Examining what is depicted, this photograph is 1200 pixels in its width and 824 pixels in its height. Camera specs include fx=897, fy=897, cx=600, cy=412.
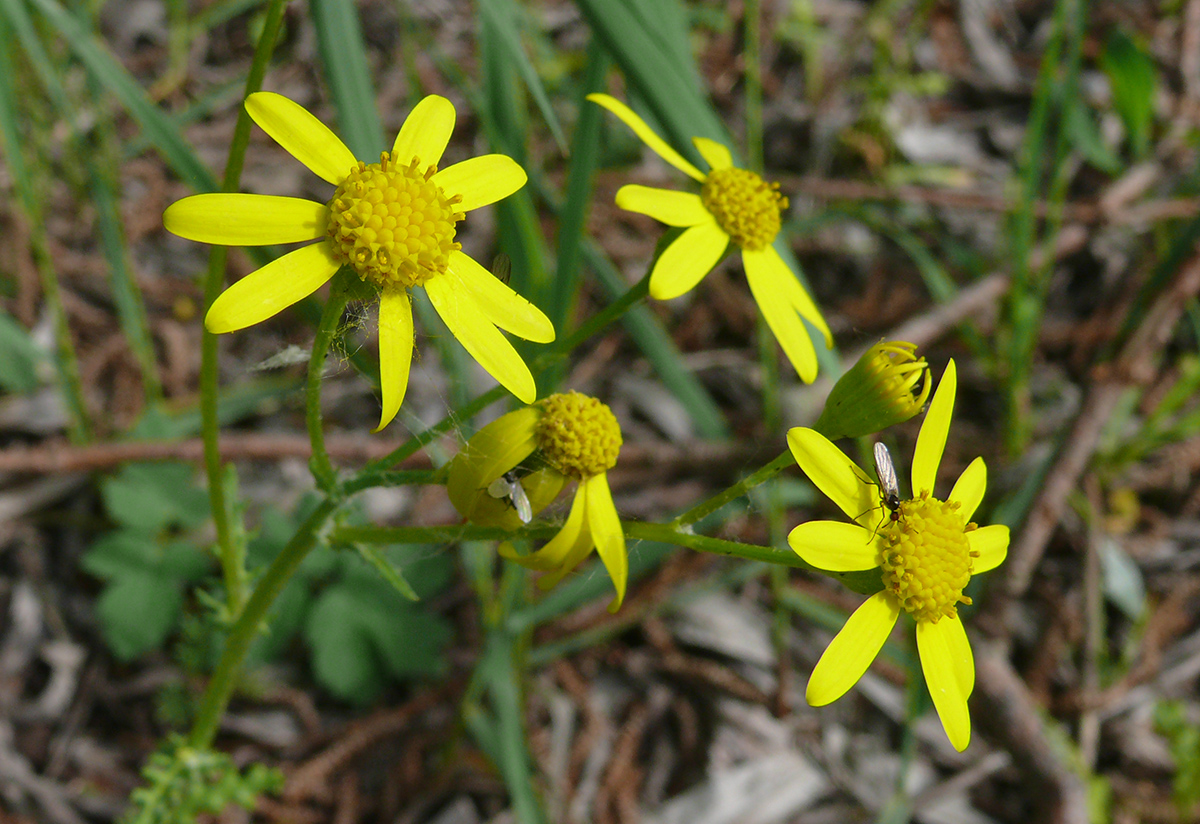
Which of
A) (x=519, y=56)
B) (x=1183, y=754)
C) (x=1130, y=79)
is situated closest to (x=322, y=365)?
(x=519, y=56)

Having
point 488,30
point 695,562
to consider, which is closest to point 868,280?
point 695,562

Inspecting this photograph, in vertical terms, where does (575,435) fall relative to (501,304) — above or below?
below

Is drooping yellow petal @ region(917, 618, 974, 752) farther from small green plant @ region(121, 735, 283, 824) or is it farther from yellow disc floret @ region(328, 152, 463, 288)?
small green plant @ region(121, 735, 283, 824)

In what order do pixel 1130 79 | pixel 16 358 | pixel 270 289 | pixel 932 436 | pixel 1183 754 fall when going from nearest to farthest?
pixel 270 289, pixel 932 436, pixel 1183 754, pixel 16 358, pixel 1130 79

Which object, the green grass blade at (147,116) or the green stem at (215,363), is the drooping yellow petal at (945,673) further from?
the green grass blade at (147,116)

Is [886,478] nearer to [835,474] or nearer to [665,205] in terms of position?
[835,474]

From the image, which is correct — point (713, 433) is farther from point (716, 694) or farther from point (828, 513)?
point (716, 694)

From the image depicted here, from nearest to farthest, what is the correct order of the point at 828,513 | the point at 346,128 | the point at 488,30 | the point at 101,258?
the point at 346,128
the point at 488,30
the point at 828,513
the point at 101,258
